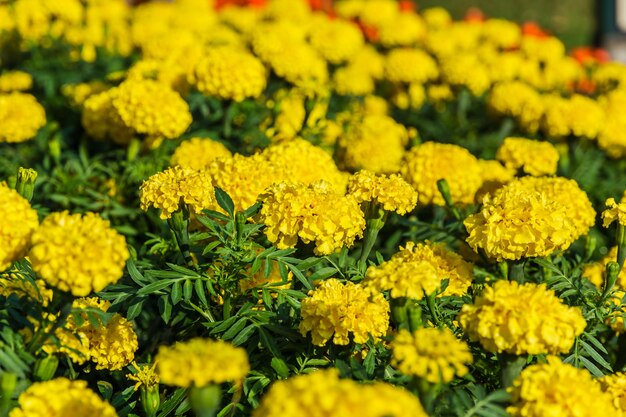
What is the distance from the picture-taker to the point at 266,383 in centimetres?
194

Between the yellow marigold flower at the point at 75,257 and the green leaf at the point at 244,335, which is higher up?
the yellow marigold flower at the point at 75,257

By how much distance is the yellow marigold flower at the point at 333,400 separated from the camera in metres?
1.20

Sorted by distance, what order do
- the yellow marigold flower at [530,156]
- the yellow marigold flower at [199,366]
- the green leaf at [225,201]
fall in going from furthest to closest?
1. the yellow marigold flower at [530,156]
2. the green leaf at [225,201]
3. the yellow marigold flower at [199,366]

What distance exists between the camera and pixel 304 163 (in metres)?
2.57

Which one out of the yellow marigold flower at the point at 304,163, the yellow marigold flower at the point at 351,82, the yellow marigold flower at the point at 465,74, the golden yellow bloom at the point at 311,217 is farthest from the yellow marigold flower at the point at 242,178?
the yellow marigold flower at the point at 465,74

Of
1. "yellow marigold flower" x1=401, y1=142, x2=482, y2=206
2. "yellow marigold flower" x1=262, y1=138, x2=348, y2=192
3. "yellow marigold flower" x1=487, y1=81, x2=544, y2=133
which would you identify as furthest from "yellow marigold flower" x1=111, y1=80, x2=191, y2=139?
"yellow marigold flower" x1=487, y1=81, x2=544, y2=133

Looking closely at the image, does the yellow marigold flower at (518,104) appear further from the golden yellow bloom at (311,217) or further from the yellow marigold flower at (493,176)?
the golden yellow bloom at (311,217)

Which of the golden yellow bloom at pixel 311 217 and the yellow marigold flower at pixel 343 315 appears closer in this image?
the yellow marigold flower at pixel 343 315

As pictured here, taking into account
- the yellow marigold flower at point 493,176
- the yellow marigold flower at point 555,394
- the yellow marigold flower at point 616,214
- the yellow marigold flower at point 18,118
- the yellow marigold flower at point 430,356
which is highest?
the yellow marigold flower at point 616,214

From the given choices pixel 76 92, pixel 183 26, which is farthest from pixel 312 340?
pixel 183 26

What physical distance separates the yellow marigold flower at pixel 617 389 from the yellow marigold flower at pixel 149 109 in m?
1.77

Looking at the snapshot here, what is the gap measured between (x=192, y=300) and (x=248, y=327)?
246mm

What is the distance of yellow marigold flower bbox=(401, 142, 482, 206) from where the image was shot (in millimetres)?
2795

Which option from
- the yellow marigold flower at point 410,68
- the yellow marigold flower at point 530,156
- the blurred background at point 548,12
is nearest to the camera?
the yellow marigold flower at point 530,156
